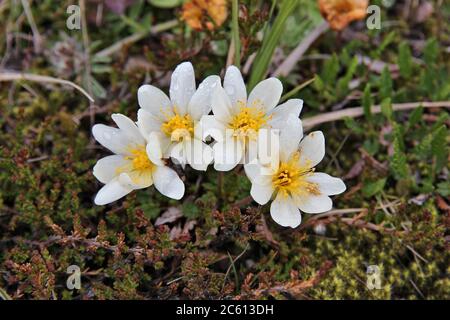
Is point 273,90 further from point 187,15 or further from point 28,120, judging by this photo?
point 28,120

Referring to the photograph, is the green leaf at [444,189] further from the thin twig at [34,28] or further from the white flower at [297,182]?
the thin twig at [34,28]

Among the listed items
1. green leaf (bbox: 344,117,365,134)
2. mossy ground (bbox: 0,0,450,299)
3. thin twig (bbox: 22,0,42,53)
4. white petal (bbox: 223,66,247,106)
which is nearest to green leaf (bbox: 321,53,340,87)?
mossy ground (bbox: 0,0,450,299)

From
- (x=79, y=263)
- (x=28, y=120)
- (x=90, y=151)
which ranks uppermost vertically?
(x=28, y=120)

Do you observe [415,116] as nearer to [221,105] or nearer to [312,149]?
[312,149]

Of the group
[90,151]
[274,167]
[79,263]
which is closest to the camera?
[274,167]

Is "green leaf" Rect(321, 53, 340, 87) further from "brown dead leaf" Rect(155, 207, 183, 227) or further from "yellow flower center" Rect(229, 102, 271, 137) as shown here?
"brown dead leaf" Rect(155, 207, 183, 227)

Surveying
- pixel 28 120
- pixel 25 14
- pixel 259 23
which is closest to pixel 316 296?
pixel 259 23
